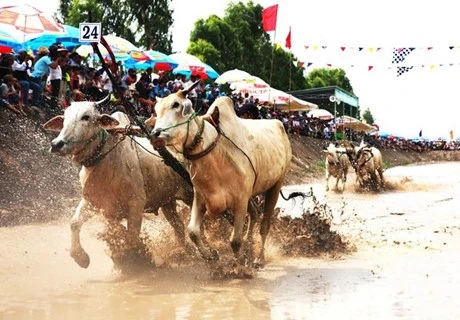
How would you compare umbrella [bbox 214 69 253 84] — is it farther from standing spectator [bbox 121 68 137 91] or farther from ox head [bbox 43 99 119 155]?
ox head [bbox 43 99 119 155]

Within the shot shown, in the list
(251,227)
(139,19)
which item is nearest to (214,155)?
(251,227)

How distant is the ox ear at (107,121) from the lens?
700cm

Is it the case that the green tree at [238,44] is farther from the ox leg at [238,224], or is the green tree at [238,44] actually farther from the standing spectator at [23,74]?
the ox leg at [238,224]

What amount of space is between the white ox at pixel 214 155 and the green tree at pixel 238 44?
1508 inches

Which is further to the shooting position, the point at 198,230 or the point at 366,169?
the point at 366,169

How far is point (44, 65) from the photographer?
556 inches

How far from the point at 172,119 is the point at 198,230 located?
49.1 inches

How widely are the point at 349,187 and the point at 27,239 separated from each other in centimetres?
1512

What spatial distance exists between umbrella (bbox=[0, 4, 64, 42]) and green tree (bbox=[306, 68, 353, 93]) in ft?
220

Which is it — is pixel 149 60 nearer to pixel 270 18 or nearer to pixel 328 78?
pixel 270 18

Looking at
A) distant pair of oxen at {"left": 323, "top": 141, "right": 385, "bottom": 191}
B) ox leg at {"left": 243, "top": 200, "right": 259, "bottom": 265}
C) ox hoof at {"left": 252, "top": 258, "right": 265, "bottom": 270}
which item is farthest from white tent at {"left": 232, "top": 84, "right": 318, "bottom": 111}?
ox hoof at {"left": 252, "top": 258, "right": 265, "bottom": 270}

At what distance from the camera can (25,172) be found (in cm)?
1218

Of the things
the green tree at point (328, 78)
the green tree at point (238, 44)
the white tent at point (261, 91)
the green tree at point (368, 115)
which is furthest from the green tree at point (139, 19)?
the green tree at point (368, 115)

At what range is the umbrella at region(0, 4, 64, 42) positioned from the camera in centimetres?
1472
